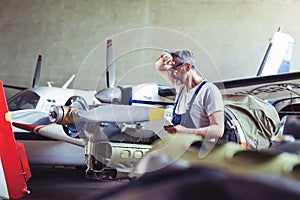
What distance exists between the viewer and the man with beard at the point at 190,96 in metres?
2.42

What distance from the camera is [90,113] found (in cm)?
385

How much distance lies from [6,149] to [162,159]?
337 cm

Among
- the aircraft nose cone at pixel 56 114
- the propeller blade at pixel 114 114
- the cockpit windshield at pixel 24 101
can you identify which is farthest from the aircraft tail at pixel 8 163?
the cockpit windshield at pixel 24 101

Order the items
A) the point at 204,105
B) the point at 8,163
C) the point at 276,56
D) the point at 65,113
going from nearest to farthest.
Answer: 1. the point at 204,105
2. the point at 8,163
3. the point at 65,113
4. the point at 276,56

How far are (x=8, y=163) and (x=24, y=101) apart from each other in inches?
165

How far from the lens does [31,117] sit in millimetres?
7164

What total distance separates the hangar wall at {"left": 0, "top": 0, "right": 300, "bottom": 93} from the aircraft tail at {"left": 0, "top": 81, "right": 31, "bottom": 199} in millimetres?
7842

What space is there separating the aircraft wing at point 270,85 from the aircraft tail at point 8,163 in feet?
8.28

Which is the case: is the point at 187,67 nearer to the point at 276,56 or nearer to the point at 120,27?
the point at 276,56

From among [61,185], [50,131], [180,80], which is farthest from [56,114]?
[61,185]

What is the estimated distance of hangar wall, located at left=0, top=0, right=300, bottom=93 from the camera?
457 inches

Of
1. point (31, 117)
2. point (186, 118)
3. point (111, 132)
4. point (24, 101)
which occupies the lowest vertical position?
point (31, 117)

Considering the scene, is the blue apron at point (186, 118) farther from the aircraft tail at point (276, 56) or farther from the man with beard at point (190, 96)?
the aircraft tail at point (276, 56)

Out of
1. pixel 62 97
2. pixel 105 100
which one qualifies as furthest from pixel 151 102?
pixel 62 97
